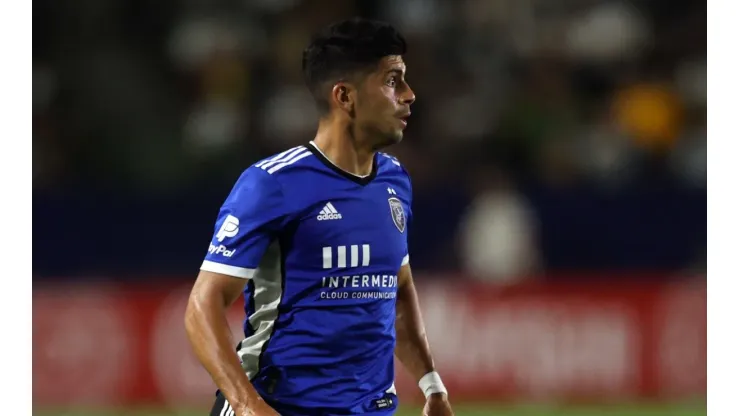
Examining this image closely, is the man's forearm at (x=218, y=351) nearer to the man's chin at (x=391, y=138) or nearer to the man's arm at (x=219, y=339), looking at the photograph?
the man's arm at (x=219, y=339)

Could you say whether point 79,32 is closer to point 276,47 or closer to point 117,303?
point 276,47

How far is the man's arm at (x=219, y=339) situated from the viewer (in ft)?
14.6

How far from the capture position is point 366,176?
5.05 meters

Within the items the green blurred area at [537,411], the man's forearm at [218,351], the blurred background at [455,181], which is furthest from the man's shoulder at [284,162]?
the blurred background at [455,181]

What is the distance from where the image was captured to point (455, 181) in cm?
1227

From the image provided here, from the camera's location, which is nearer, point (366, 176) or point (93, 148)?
point (366, 176)

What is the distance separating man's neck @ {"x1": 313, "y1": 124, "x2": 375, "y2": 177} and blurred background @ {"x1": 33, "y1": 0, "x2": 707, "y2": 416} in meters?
6.50

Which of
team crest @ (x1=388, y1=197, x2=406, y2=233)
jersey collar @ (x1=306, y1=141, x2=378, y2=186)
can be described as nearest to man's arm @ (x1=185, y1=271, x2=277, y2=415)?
jersey collar @ (x1=306, y1=141, x2=378, y2=186)

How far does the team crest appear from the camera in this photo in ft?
16.7

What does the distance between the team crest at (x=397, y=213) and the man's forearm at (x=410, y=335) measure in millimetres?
322

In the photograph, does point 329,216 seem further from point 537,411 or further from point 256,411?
point 537,411
